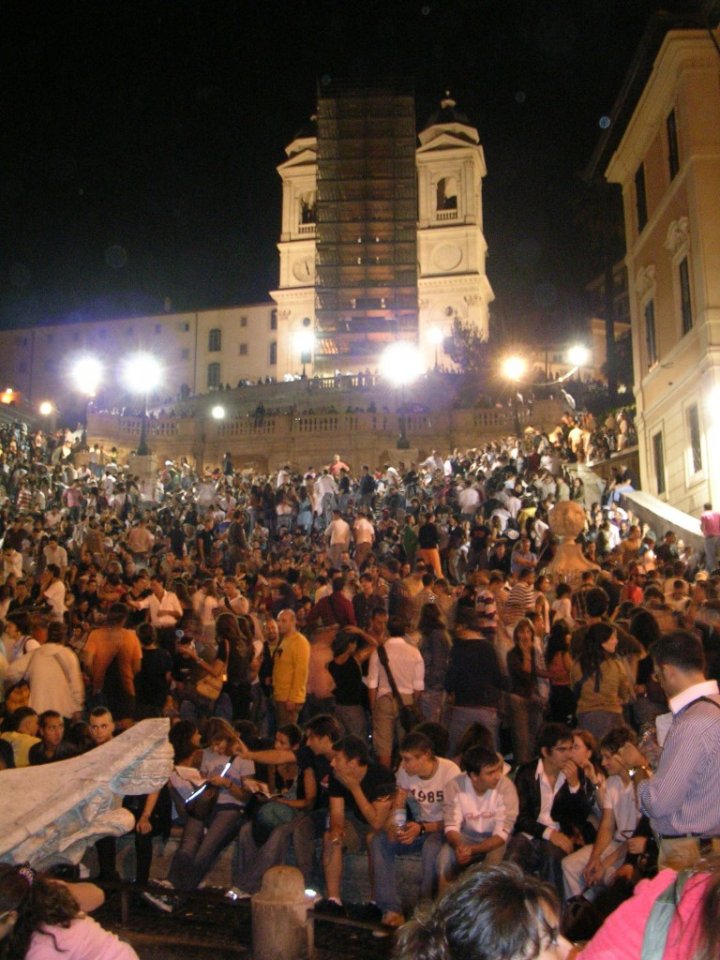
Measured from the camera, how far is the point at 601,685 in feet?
25.5

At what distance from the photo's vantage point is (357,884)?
736cm

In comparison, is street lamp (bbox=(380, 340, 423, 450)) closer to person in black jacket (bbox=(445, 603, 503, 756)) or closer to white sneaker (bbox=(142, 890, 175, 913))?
person in black jacket (bbox=(445, 603, 503, 756))

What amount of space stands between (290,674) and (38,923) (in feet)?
18.3

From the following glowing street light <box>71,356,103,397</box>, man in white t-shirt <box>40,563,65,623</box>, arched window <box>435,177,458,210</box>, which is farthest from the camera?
arched window <box>435,177,458,210</box>

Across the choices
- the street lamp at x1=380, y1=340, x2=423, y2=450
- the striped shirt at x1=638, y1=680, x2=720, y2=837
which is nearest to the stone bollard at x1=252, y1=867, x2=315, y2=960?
the striped shirt at x1=638, y1=680, x2=720, y2=837

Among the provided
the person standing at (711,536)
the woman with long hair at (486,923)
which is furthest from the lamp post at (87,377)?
the woman with long hair at (486,923)

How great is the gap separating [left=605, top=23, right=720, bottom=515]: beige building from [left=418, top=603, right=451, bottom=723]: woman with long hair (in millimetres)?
11500

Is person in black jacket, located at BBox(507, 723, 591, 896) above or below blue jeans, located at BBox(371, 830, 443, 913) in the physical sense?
above

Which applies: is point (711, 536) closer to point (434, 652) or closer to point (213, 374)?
point (434, 652)

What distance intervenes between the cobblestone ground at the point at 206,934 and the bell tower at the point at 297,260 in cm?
6161

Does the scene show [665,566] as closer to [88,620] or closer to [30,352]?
[88,620]

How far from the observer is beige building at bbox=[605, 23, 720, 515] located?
19609mm

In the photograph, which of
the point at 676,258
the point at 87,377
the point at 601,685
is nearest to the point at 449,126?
the point at 87,377

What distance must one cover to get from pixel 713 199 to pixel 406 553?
9945 millimetres
